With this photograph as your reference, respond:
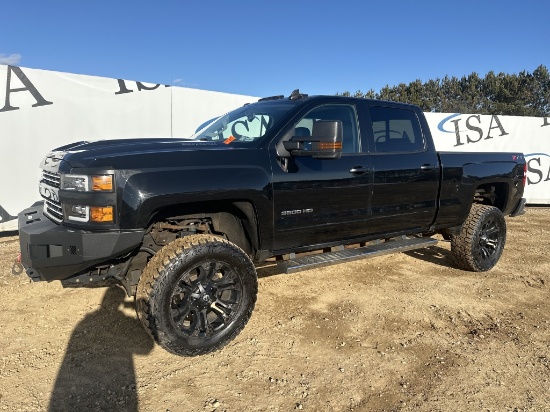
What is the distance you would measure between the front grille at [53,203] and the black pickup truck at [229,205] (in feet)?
0.08

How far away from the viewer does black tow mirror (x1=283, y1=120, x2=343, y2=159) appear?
3164mm

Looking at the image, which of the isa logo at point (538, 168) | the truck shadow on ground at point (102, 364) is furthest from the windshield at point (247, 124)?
the isa logo at point (538, 168)

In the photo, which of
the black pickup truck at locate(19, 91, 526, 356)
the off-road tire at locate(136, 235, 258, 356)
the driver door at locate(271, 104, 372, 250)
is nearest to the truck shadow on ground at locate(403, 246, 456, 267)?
the black pickup truck at locate(19, 91, 526, 356)

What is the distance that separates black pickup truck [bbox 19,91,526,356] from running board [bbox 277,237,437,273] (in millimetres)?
19

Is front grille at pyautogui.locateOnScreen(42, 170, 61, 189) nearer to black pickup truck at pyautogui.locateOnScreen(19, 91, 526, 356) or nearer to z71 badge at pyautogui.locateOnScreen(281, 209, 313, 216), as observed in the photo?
black pickup truck at pyautogui.locateOnScreen(19, 91, 526, 356)

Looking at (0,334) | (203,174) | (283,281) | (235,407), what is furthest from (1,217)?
(235,407)

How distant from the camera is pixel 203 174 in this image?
2979mm

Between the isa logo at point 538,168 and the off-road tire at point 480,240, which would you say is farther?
the isa logo at point 538,168

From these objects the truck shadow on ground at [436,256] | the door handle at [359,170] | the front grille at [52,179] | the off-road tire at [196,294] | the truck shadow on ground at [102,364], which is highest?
the door handle at [359,170]

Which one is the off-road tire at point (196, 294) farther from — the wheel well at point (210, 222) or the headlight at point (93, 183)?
the headlight at point (93, 183)

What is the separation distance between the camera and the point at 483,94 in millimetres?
40625

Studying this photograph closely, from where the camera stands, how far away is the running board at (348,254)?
358 centimetres

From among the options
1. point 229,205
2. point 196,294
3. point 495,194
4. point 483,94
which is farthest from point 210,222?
point 483,94

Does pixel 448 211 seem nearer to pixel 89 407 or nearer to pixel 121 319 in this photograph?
pixel 121 319
